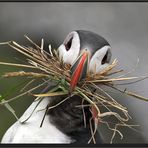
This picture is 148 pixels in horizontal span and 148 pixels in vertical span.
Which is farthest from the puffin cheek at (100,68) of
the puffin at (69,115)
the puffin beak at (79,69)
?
the puffin beak at (79,69)

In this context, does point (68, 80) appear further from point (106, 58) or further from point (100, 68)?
point (106, 58)

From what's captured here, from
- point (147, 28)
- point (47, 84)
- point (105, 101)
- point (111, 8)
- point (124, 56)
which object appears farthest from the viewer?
point (111, 8)

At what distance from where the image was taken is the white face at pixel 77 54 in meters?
3.02

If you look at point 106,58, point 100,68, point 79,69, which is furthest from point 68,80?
point 106,58

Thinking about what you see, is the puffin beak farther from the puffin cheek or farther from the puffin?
the puffin cheek

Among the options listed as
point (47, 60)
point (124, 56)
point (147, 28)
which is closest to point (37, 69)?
point (47, 60)

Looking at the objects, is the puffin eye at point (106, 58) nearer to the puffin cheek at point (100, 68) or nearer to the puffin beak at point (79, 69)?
the puffin cheek at point (100, 68)

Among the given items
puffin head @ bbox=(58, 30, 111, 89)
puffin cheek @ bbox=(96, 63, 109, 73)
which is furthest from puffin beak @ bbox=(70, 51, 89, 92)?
puffin cheek @ bbox=(96, 63, 109, 73)

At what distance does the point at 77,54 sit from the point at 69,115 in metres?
0.29

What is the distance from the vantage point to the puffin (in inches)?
118

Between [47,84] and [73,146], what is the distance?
64cm

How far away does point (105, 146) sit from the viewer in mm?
Answer: 2504

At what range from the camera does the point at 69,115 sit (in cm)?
312

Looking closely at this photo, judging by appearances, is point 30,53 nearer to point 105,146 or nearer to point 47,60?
point 47,60
